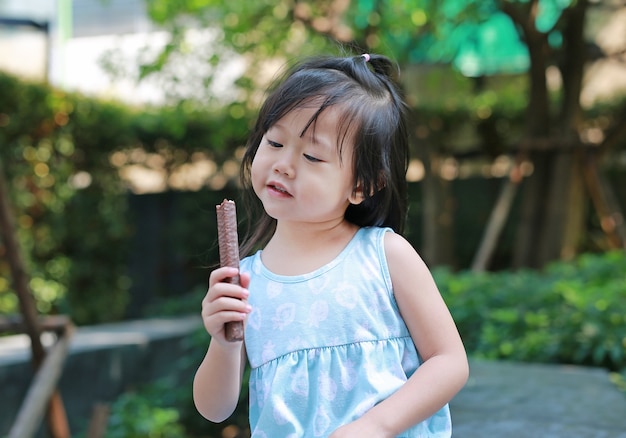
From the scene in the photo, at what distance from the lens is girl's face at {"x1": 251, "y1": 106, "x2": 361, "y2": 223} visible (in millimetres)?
1438

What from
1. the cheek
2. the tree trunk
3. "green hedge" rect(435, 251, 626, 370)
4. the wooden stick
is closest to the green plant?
the wooden stick

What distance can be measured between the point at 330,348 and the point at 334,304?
7cm

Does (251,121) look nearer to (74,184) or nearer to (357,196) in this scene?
(74,184)

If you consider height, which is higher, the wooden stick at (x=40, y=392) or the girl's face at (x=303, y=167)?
the girl's face at (x=303, y=167)

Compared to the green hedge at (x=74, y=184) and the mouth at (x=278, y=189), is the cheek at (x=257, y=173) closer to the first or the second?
the mouth at (x=278, y=189)

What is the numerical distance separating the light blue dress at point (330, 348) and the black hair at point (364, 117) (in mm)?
107

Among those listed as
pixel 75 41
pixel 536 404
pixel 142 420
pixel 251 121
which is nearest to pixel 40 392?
pixel 142 420

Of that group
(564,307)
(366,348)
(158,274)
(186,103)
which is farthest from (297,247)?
(158,274)

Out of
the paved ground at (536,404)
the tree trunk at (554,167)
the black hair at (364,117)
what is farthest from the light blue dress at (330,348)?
the tree trunk at (554,167)

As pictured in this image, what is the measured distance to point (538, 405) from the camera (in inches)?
111

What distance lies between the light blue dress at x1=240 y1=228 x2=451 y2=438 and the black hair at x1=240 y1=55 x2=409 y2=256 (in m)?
0.11

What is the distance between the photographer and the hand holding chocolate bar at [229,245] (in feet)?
4.38

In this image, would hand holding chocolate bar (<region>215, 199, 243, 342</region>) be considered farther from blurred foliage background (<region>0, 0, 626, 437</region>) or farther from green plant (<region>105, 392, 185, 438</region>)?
blurred foliage background (<region>0, 0, 626, 437</region>)

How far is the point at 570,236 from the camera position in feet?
25.2
